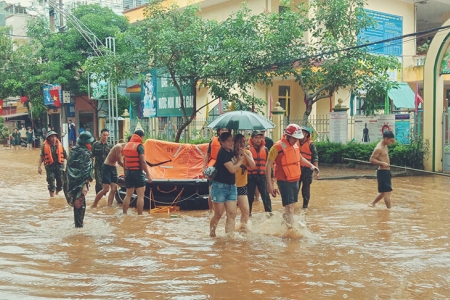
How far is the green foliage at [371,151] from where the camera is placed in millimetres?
16906

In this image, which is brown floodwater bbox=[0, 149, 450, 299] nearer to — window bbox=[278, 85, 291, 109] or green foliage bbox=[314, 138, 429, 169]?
green foliage bbox=[314, 138, 429, 169]

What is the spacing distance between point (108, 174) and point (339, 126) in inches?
427

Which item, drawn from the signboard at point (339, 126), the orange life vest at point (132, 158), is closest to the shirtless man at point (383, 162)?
the orange life vest at point (132, 158)

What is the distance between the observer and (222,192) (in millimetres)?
7191

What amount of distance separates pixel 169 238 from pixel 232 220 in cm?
109

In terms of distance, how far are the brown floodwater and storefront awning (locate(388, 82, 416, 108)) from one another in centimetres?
1182

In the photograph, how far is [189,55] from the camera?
55.8 ft

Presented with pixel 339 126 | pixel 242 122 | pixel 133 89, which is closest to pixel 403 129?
pixel 339 126

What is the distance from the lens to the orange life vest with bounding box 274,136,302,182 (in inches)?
300

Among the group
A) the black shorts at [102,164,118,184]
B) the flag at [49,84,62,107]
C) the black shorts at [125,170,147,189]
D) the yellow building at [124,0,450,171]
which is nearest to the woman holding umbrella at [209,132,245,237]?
the black shorts at [125,170,147,189]

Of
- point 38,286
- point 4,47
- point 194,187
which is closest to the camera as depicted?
point 38,286

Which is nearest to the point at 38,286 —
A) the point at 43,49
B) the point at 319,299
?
the point at 319,299

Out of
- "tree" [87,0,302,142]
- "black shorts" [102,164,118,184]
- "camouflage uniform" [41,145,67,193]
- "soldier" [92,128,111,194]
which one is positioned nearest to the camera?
"black shorts" [102,164,118,184]

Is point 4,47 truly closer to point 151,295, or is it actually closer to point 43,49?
point 43,49
